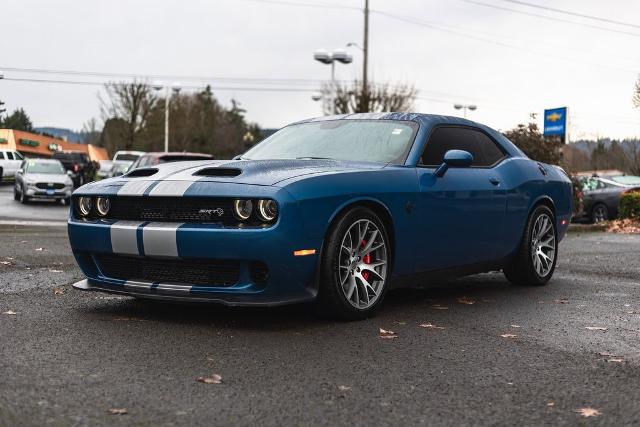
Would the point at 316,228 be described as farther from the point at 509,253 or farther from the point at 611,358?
the point at 509,253

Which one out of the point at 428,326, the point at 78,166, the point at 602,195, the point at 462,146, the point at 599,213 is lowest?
the point at 599,213

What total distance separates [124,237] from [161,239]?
1.08 ft

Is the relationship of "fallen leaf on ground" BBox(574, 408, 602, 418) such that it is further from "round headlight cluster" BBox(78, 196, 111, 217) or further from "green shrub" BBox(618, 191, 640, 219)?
"green shrub" BBox(618, 191, 640, 219)

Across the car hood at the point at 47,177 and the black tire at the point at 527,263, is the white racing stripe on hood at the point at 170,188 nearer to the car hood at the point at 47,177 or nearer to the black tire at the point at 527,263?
the black tire at the point at 527,263

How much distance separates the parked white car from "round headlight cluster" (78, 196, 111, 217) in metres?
43.5

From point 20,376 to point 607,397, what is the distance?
2.70 meters

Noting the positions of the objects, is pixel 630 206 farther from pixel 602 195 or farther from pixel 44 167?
pixel 44 167

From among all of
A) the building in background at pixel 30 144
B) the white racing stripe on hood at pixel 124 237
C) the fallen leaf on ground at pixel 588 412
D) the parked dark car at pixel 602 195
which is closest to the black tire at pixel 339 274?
the white racing stripe on hood at pixel 124 237

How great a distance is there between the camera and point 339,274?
18.5 ft

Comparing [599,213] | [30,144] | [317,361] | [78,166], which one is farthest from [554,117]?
[30,144]

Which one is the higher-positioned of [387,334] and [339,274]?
[339,274]

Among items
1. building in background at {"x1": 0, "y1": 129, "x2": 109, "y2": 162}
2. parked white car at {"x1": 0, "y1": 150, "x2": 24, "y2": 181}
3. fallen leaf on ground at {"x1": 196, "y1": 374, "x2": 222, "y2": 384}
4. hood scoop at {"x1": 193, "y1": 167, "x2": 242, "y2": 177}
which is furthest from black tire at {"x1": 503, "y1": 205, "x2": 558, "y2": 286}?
building in background at {"x1": 0, "y1": 129, "x2": 109, "y2": 162}

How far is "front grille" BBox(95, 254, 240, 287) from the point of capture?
5441 millimetres

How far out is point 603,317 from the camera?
6355mm
